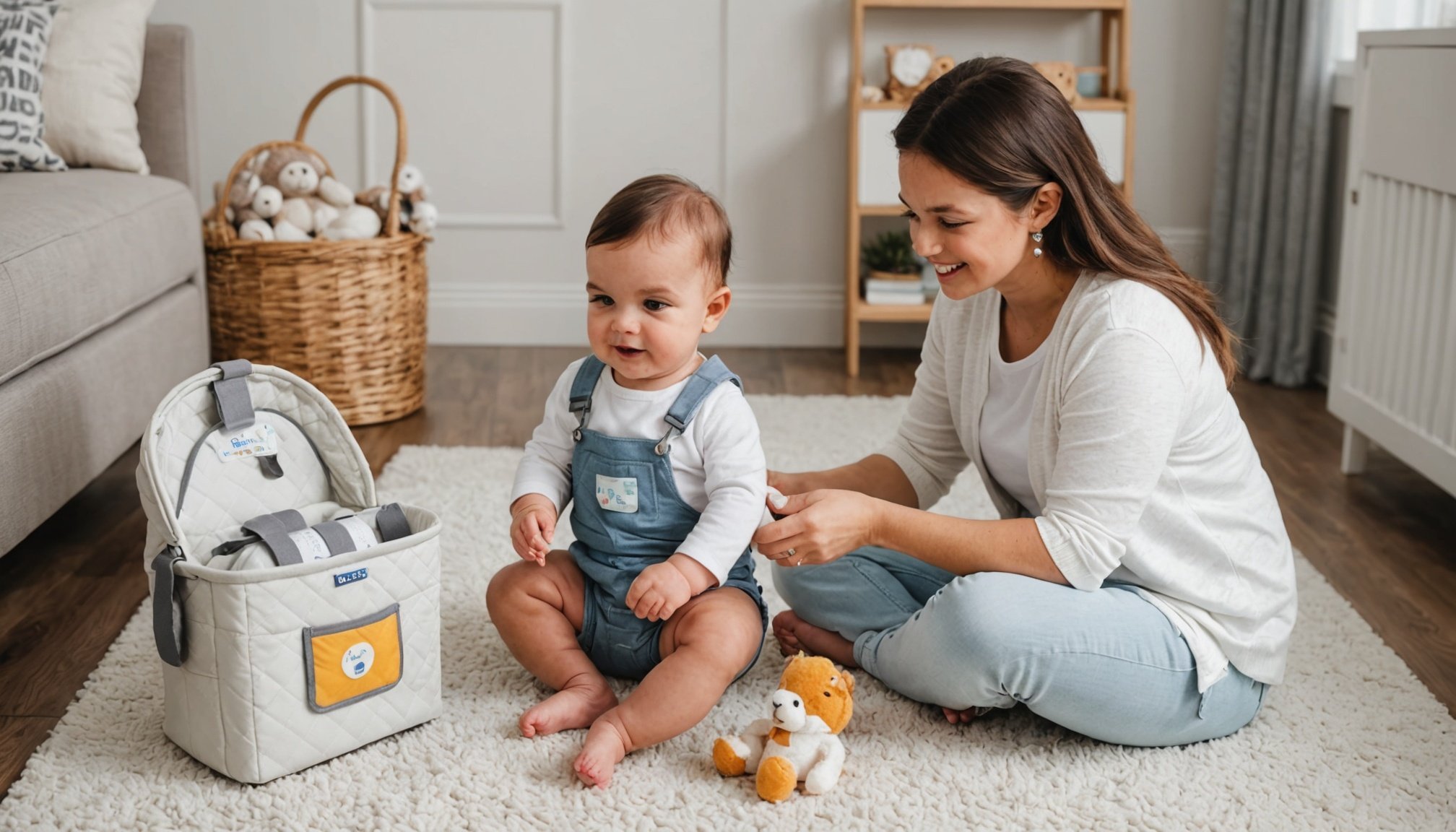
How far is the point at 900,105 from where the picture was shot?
10.6 feet

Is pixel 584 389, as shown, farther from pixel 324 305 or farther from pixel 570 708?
pixel 324 305

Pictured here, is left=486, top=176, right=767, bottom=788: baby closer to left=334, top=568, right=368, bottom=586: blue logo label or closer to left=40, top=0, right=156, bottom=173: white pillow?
left=334, top=568, right=368, bottom=586: blue logo label

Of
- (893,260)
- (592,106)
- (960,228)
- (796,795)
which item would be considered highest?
(592,106)

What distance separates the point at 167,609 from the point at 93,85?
59.2 inches

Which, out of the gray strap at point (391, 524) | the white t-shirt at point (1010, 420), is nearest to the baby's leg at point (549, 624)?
the gray strap at point (391, 524)

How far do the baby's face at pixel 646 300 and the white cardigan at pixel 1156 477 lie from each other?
353 mm

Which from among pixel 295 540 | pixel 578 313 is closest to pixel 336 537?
pixel 295 540

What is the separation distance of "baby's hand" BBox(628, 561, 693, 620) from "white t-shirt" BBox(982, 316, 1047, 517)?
40cm

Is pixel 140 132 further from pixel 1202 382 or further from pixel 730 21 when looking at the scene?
pixel 1202 382

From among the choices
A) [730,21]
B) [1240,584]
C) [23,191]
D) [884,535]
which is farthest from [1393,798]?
[730,21]

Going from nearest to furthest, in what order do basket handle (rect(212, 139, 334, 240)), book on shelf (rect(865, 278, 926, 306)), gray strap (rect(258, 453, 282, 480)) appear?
gray strap (rect(258, 453, 282, 480))
basket handle (rect(212, 139, 334, 240))
book on shelf (rect(865, 278, 926, 306))

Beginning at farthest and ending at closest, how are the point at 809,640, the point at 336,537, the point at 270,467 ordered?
1. the point at 809,640
2. the point at 270,467
3. the point at 336,537

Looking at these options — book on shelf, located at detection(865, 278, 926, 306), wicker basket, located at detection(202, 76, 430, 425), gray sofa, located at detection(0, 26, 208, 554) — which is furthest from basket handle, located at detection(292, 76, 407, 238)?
book on shelf, located at detection(865, 278, 926, 306)

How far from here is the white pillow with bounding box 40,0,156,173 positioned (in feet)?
8.13
